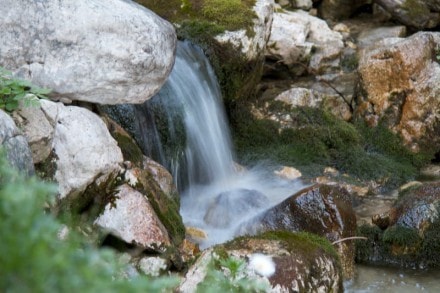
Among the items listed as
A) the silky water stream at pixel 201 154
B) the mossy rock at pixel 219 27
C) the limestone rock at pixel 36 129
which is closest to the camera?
the limestone rock at pixel 36 129

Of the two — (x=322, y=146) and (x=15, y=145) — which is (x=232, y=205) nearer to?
(x=322, y=146)

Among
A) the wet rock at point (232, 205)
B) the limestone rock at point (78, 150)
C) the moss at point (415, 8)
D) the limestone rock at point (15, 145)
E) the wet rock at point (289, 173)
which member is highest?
the limestone rock at point (15, 145)

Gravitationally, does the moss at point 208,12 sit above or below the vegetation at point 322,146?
above

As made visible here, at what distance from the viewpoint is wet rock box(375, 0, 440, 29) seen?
43.5 feet

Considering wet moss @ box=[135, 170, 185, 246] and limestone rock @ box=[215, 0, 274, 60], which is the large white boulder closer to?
wet moss @ box=[135, 170, 185, 246]

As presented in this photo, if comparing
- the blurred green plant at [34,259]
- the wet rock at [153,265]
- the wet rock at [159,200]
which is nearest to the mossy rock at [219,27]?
the wet rock at [159,200]

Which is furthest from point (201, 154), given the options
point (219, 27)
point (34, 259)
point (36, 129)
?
point (34, 259)

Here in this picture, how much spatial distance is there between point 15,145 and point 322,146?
5.91m

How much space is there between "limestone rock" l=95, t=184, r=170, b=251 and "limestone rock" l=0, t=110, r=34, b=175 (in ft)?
4.04

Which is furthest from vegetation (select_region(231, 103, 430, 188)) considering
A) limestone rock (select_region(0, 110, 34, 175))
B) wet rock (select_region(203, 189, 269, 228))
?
limestone rock (select_region(0, 110, 34, 175))

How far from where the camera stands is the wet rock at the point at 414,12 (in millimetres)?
13273

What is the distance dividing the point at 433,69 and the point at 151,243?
5.85 m

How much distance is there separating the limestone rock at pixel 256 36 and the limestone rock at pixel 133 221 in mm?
3742

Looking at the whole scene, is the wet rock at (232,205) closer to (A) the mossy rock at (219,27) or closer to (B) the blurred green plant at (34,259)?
(A) the mossy rock at (219,27)
